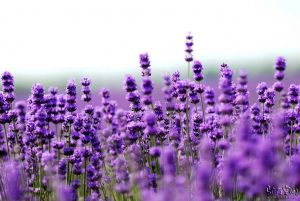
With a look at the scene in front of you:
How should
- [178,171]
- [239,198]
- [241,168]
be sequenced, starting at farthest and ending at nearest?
[239,198] → [178,171] → [241,168]

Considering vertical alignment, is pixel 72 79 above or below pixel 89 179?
above

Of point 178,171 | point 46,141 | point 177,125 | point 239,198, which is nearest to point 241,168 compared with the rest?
point 178,171

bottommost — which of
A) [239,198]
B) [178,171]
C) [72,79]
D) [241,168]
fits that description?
[239,198]

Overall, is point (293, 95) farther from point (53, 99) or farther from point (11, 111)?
point (11, 111)

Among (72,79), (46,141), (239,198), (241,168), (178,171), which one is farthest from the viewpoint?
(72,79)

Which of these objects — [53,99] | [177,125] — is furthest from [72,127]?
[177,125]

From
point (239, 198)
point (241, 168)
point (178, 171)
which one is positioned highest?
point (241, 168)

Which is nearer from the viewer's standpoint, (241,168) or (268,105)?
(241,168)

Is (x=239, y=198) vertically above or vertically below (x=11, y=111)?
below

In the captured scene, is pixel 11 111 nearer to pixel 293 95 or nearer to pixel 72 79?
pixel 72 79
